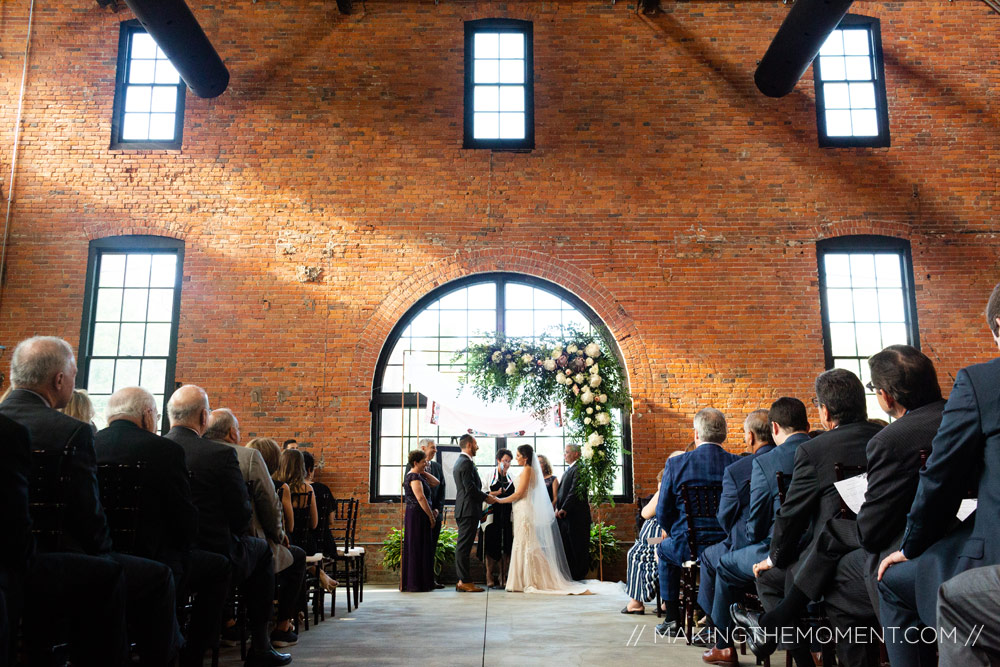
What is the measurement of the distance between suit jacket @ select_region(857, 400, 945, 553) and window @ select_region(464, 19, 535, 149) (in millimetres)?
7553

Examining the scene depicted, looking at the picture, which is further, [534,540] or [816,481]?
[534,540]

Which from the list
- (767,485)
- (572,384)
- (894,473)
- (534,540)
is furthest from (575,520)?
(894,473)

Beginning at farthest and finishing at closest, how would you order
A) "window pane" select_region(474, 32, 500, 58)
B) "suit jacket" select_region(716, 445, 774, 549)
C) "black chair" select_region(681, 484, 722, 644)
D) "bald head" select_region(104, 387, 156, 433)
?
1. "window pane" select_region(474, 32, 500, 58)
2. "black chair" select_region(681, 484, 722, 644)
3. "suit jacket" select_region(716, 445, 774, 549)
4. "bald head" select_region(104, 387, 156, 433)

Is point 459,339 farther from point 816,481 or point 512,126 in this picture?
point 816,481

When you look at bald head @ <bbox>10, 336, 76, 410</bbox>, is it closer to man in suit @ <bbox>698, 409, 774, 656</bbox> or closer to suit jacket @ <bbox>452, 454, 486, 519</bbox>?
man in suit @ <bbox>698, 409, 774, 656</bbox>

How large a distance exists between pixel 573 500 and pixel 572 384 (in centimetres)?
125

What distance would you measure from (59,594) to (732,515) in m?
3.16

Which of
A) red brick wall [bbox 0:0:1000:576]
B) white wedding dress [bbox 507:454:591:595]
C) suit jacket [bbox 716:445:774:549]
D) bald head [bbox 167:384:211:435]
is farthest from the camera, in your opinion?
red brick wall [bbox 0:0:1000:576]

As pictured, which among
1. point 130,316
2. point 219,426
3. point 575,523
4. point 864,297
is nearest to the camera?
point 219,426

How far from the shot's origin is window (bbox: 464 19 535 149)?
9859 mm

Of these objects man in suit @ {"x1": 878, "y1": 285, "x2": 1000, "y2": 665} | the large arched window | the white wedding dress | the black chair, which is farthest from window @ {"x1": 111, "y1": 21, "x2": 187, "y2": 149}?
man in suit @ {"x1": 878, "y1": 285, "x2": 1000, "y2": 665}

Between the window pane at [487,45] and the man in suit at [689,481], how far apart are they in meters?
6.38

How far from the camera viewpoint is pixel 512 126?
990 centimetres

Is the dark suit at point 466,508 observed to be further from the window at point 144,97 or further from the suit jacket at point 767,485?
the window at point 144,97
